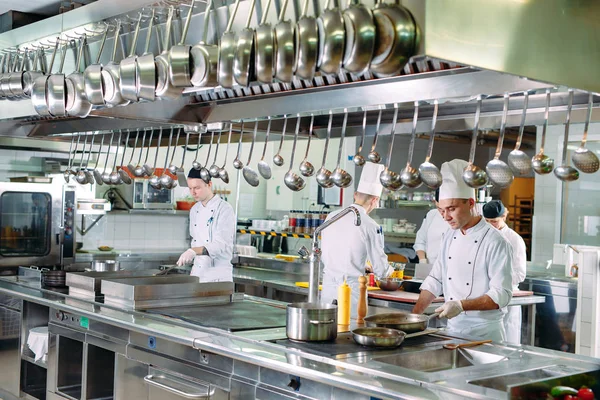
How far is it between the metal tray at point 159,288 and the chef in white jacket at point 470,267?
135 centimetres

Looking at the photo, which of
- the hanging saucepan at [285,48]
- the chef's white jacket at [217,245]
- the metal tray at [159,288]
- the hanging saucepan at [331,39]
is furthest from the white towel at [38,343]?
the hanging saucepan at [331,39]

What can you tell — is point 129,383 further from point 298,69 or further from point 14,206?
point 14,206

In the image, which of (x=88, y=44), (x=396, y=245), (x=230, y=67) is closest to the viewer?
(x=230, y=67)

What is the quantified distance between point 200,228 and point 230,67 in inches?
Answer: 142

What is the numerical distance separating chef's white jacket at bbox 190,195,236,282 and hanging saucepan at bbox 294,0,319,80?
350cm

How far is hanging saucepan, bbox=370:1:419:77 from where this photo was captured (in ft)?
7.32

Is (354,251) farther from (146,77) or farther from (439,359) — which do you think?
(146,77)

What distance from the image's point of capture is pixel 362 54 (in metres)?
2.29

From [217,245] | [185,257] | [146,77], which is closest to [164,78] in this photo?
[146,77]

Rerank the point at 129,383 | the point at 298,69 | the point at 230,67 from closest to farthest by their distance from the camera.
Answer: the point at 298,69
the point at 230,67
the point at 129,383

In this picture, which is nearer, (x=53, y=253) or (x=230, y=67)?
(x=230, y=67)

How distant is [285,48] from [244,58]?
207 mm

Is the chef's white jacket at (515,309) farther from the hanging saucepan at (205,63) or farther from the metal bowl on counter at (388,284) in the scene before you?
the hanging saucepan at (205,63)

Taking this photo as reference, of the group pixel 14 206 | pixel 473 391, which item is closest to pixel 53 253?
pixel 14 206
